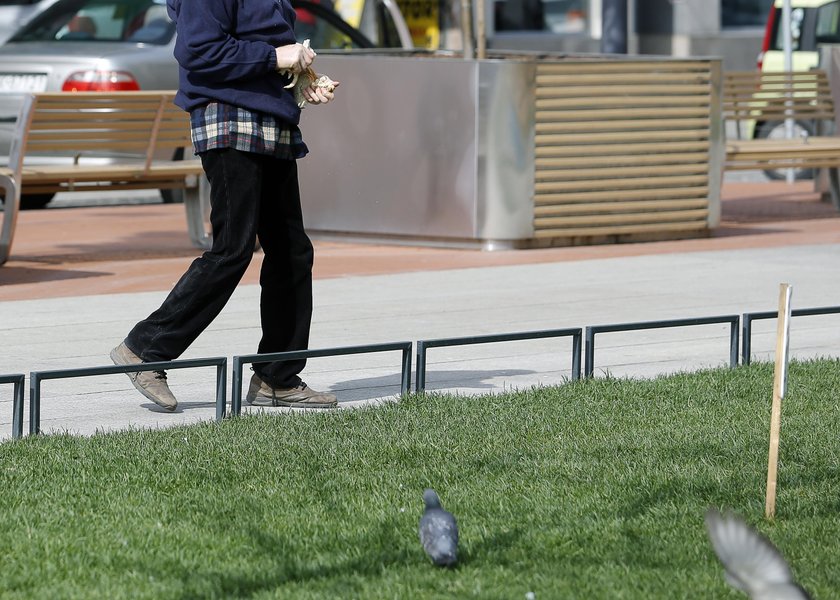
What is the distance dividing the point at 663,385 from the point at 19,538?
3.01 meters

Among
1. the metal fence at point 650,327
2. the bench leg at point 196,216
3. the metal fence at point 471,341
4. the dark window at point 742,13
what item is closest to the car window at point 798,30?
the bench leg at point 196,216

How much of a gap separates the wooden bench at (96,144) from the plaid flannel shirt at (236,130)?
3921mm

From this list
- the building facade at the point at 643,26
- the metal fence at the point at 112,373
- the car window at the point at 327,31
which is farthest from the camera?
the building facade at the point at 643,26

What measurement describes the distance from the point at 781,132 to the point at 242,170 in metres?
12.4

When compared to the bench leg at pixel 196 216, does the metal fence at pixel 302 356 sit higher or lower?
higher

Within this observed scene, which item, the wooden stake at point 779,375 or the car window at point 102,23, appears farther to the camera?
A: the car window at point 102,23

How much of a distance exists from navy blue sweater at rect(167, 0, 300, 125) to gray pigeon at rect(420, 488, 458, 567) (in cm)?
243

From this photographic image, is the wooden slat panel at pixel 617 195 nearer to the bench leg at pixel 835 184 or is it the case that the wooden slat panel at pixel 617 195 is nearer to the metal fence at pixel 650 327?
the bench leg at pixel 835 184

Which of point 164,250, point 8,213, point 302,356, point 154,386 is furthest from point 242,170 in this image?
point 164,250

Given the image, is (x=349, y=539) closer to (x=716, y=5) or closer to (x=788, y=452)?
(x=788, y=452)

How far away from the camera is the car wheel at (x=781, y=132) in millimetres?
17203

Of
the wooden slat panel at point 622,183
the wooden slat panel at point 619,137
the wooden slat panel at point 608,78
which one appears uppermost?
the wooden slat panel at point 608,78

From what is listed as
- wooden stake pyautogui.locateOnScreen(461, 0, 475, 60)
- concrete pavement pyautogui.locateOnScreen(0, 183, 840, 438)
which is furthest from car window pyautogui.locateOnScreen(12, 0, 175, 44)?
wooden stake pyautogui.locateOnScreen(461, 0, 475, 60)

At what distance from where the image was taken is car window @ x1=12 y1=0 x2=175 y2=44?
14.6m
